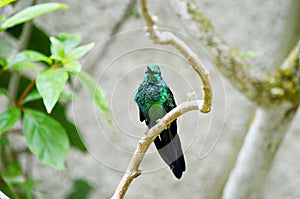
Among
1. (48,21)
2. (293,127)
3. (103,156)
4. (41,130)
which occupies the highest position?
(293,127)

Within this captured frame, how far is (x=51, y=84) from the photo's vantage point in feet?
2.25

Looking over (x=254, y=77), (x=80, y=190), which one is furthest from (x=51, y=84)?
(x=80, y=190)

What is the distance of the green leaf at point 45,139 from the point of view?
0.85 metres

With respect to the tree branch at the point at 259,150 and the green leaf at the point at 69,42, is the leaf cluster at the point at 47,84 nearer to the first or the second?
the green leaf at the point at 69,42

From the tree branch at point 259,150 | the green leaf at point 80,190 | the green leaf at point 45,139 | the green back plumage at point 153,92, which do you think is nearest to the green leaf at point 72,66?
the green leaf at point 45,139

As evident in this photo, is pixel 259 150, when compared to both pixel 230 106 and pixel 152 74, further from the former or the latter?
pixel 152 74

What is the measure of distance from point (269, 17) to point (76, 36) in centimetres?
81

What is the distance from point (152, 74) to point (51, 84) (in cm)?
29

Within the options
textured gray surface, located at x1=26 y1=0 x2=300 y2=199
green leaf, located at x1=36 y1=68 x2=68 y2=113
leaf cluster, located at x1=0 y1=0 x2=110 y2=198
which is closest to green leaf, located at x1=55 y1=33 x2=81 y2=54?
leaf cluster, located at x1=0 y1=0 x2=110 y2=198

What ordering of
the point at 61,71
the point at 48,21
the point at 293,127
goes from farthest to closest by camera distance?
the point at 293,127, the point at 48,21, the point at 61,71

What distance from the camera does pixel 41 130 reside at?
886mm

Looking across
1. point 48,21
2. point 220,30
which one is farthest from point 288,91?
point 48,21

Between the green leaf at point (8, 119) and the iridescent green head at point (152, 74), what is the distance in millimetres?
487

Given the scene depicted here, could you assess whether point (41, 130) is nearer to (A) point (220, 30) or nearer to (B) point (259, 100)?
(B) point (259, 100)
